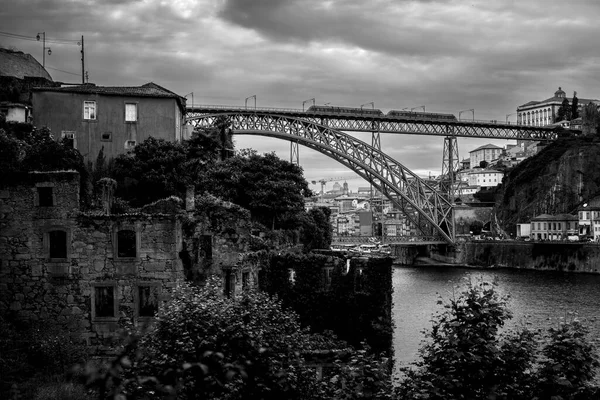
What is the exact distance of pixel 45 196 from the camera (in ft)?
70.2

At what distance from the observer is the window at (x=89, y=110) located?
4053cm

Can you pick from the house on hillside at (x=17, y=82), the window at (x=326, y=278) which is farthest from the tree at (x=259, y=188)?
the window at (x=326, y=278)

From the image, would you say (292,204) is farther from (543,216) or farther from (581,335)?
(543,216)

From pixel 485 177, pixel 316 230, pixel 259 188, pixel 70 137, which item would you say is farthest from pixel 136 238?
pixel 485 177

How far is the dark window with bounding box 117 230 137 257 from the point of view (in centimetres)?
2127

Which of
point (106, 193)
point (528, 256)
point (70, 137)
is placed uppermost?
point (70, 137)

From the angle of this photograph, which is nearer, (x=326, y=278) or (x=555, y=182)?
(x=326, y=278)

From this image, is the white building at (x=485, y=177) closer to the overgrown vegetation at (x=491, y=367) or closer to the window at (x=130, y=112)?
the window at (x=130, y=112)

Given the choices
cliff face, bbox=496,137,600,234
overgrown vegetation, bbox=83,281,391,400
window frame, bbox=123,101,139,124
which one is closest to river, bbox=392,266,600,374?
overgrown vegetation, bbox=83,281,391,400

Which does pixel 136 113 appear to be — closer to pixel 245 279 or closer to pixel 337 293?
pixel 245 279

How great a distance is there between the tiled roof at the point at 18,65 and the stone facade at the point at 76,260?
28466 mm

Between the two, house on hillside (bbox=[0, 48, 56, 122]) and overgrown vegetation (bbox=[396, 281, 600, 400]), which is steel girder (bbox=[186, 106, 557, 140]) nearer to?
house on hillside (bbox=[0, 48, 56, 122])

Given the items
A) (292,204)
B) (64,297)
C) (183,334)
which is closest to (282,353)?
(183,334)

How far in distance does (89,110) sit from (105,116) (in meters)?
0.92
